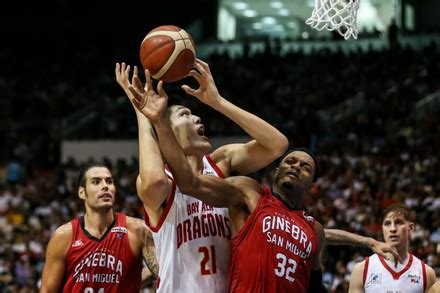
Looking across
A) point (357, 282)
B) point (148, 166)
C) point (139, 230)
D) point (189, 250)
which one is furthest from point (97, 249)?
point (357, 282)

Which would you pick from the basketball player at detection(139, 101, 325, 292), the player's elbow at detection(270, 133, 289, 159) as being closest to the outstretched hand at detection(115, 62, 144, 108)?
the basketball player at detection(139, 101, 325, 292)

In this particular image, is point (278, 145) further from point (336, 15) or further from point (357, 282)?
point (357, 282)

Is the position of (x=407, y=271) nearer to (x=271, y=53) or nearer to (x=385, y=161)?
(x=385, y=161)

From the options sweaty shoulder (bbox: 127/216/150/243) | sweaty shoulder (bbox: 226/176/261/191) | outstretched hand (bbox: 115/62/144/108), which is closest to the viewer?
outstretched hand (bbox: 115/62/144/108)

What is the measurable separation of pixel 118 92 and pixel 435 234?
1193cm

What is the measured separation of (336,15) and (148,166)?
2.32 m

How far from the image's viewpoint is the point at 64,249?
227 inches

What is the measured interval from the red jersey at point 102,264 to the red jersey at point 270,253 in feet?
4.68

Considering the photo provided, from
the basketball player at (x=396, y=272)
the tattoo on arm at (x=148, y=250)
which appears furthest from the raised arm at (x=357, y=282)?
the tattoo on arm at (x=148, y=250)

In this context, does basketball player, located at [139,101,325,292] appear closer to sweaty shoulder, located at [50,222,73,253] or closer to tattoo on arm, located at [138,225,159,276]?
tattoo on arm, located at [138,225,159,276]

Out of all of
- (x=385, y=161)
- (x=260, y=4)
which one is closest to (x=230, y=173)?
(x=385, y=161)

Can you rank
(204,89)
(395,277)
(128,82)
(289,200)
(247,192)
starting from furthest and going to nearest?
(395,277) → (289,200) → (204,89) → (247,192) → (128,82)

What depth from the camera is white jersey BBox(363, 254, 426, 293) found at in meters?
6.47

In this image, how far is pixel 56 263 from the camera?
575 centimetres
